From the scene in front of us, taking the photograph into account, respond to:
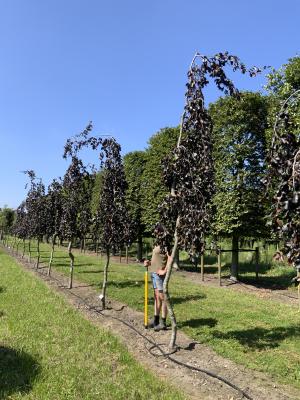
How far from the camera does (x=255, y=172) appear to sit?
18000mm

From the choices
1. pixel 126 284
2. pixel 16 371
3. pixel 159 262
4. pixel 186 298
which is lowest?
pixel 16 371

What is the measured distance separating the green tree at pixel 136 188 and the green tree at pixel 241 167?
1051 centimetres

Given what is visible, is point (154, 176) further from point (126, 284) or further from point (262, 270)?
point (126, 284)

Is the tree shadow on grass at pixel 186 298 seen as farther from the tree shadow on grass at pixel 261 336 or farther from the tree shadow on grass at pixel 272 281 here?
the tree shadow on grass at pixel 272 281

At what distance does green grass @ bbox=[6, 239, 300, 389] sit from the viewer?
726cm

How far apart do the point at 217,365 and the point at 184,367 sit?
55cm

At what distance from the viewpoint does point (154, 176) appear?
26250 mm

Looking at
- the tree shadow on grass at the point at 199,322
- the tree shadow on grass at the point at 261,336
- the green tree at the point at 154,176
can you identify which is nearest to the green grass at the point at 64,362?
the tree shadow on grass at the point at 199,322

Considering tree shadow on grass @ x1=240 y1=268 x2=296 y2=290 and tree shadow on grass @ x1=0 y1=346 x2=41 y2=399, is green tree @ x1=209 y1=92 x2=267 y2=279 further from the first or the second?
tree shadow on grass @ x1=0 y1=346 x2=41 y2=399

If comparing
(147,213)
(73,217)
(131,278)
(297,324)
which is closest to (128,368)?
(297,324)

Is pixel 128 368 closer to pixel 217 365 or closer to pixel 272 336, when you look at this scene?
pixel 217 365

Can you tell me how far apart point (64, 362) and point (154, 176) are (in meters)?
19.7

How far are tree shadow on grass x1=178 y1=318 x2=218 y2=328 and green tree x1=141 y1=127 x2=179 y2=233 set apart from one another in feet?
48.1

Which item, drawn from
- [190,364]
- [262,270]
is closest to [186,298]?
[190,364]
